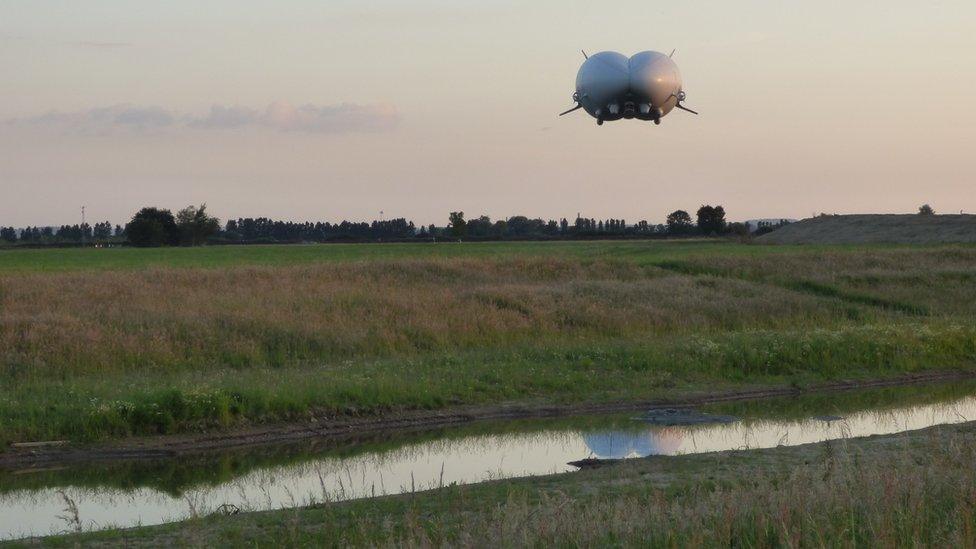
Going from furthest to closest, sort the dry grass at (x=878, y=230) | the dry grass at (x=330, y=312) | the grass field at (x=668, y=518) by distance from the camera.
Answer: the dry grass at (x=878, y=230), the dry grass at (x=330, y=312), the grass field at (x=668, y=518)

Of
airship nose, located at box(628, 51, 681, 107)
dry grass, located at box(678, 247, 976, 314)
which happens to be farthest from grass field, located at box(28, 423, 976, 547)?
dry grass, located at box(678, 247, 976, 314)

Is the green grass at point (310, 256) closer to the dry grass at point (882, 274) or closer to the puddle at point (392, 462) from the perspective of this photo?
the dry grass at point (882, 274)

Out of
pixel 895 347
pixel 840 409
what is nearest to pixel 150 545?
pixel 840 409

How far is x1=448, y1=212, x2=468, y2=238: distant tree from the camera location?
146 meters

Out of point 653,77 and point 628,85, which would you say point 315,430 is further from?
point 653,77

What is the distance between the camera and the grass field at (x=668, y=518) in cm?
A: 795

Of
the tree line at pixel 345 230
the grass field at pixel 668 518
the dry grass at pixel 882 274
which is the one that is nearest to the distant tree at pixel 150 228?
the tree line at pixel 345 230

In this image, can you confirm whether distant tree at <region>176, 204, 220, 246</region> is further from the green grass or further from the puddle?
the puddle

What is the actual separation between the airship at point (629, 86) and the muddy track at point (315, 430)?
643 cm

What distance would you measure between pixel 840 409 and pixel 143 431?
13.8 meters

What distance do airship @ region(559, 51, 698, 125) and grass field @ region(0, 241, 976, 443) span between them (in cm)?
572

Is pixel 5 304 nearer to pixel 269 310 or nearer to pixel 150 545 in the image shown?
pixel 269 310

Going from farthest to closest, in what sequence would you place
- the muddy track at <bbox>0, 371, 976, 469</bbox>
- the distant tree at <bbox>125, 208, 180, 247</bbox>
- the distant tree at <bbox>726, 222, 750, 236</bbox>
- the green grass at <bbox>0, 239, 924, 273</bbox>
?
1. the distant tree at <bbox>125, 208, 180, 247</bbox>
2. the distant tree at <bbox>726, 222, 750, 236</bbox>
3. the green grass at <bbox>0, 239, 924, 273</bbox>
4. the muddy track at <bbox>0, 371, 976, 469</bbox>

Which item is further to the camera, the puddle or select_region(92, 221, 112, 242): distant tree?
select_region(92, 221, 112, 242): distant tree
